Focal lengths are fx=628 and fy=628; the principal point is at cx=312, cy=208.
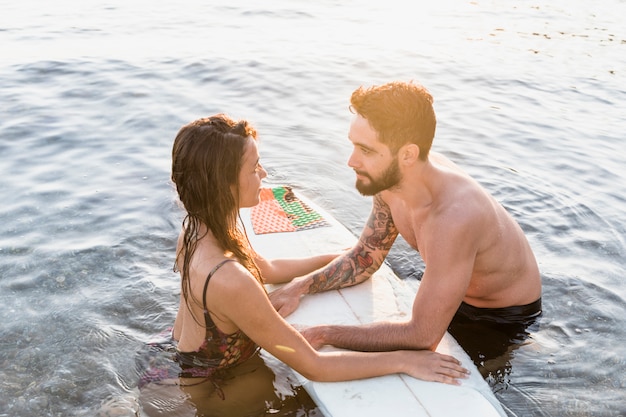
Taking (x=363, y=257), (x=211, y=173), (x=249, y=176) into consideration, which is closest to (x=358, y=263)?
(x=363, y=257)

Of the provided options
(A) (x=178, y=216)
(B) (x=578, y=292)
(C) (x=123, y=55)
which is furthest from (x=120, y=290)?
(C) (x=123, y=55)

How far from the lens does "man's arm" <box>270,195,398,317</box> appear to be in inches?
183

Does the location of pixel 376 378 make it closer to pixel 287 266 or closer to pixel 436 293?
pixel 436 293

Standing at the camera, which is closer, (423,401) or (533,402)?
(423,401)

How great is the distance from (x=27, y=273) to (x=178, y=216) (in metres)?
1.71

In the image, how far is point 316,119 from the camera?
32.5 feet

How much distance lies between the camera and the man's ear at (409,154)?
157 inches

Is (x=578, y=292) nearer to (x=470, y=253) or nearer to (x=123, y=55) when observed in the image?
(x=470, y=253)

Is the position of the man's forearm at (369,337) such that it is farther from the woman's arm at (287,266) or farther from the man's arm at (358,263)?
the woman's arm at (287,266)

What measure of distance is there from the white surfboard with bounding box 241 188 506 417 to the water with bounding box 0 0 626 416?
749 mm

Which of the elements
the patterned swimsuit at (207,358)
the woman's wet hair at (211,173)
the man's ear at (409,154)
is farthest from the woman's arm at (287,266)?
the man's ear at (409,154)

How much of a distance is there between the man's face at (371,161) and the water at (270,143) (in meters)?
1.71

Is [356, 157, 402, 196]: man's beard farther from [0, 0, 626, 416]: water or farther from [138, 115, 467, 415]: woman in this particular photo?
[0, 0, 626, 416]: water

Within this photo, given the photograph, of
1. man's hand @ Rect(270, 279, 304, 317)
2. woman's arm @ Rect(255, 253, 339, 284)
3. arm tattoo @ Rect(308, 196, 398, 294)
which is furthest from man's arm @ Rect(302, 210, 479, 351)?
woman's arm @ Rect(255, 253, 339, 284)
